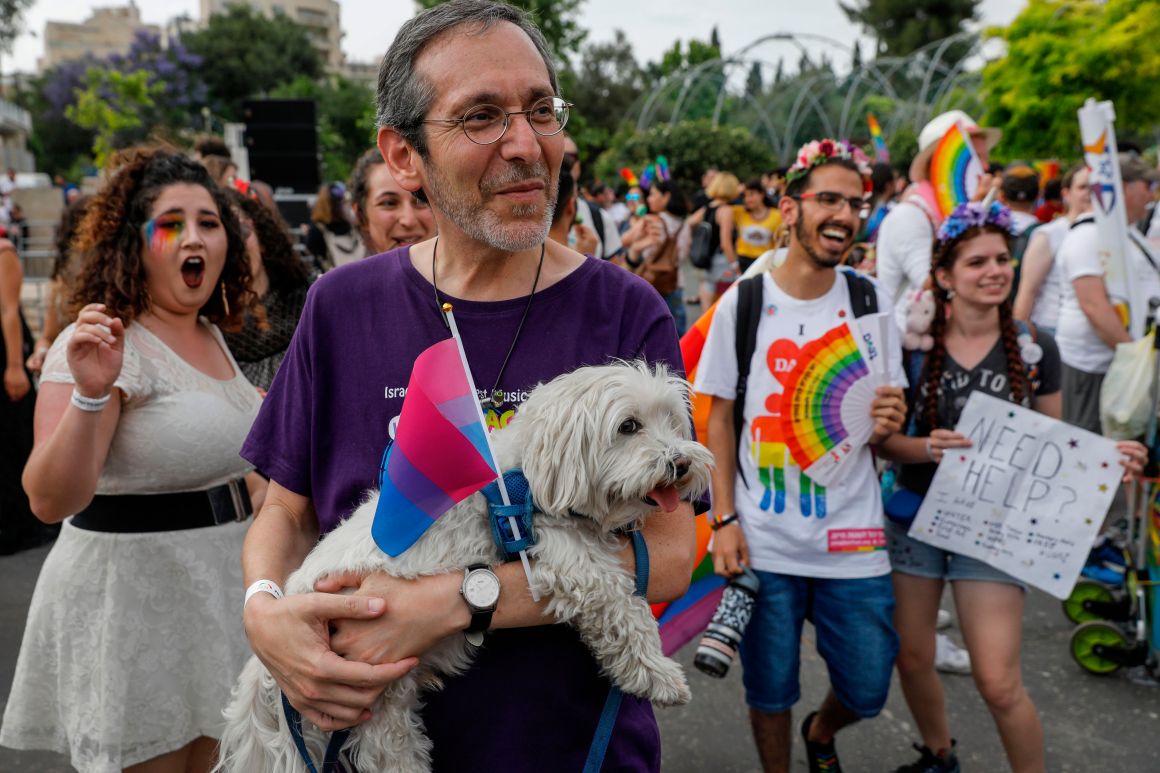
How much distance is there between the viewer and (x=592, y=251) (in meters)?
6.14

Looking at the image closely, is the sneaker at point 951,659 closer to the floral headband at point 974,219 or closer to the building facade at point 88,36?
the floral headband at point 974,219

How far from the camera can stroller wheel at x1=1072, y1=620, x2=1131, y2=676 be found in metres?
4.74

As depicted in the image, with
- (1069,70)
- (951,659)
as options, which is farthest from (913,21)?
(951,659)

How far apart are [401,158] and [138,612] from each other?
1.70 metres

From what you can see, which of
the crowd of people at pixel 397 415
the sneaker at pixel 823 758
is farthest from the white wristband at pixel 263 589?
the sneaker at pixel 823 758

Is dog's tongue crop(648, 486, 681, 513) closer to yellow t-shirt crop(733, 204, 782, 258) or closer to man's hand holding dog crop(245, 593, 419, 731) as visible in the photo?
man's hand holding dog crop(245, 593, 419, 731)

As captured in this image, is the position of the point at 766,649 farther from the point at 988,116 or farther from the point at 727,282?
the point at 988,116

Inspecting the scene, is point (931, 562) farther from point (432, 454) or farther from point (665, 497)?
point (432, 454)

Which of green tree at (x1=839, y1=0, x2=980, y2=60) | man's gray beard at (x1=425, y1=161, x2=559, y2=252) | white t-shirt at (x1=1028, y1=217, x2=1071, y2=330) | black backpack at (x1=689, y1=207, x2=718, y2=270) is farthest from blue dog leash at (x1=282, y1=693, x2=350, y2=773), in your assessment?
green tree at (x1=839, y1=0, x2=980, y2=60)

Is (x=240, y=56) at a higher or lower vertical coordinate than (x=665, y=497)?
higher

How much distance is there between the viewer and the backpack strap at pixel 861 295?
354 cm

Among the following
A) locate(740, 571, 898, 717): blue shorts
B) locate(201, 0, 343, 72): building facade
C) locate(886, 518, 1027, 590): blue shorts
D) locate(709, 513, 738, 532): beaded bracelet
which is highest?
locate(201, 0, 343, 72): building facade

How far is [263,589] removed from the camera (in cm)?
164

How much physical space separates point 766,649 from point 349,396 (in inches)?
91.1
